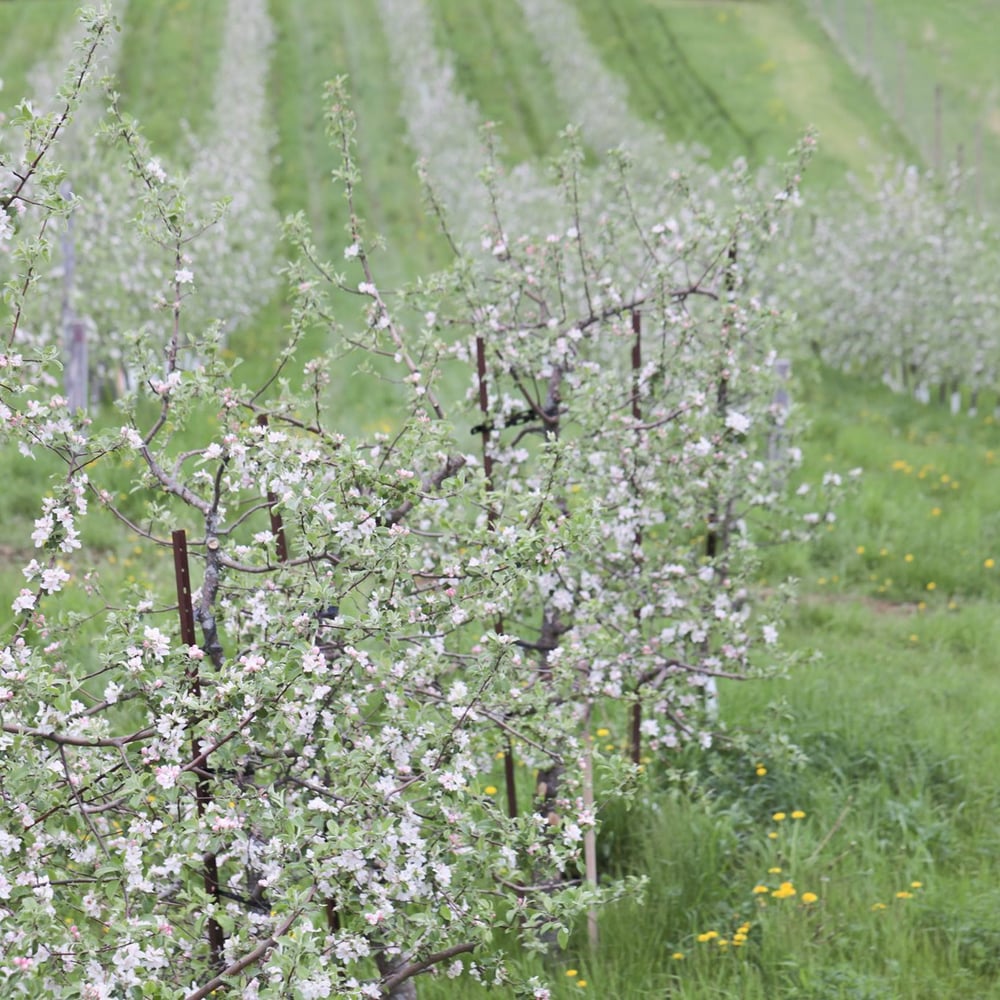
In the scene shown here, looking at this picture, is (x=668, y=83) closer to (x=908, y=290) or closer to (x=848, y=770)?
(x=908, y=290)

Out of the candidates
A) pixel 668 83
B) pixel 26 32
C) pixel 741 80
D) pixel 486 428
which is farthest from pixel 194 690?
pixel 26 32

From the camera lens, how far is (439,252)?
26953 mm

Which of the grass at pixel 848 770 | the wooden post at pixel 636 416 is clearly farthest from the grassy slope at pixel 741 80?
the wooden post at pixel 636 416

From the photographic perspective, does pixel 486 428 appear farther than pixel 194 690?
Yes

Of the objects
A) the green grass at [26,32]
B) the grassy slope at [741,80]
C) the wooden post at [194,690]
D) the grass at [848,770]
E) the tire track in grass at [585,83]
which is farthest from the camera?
the green grass at [26,32]

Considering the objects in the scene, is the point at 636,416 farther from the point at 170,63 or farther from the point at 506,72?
the point at 506,72

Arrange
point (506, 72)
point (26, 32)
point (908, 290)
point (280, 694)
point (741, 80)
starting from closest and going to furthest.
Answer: point (280, 694) → point (908, 290) → point (741, 80) → point (26, 32) → point (506, 72)

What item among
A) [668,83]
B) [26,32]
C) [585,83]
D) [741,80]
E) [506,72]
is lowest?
[741,80]

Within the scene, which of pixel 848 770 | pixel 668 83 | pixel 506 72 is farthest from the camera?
pixel 506 72

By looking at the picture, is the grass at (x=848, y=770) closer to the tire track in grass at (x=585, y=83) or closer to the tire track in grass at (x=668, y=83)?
the tire track in grass at (x=585, y=83)

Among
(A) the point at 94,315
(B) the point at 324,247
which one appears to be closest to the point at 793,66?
(B) the point at 324,247

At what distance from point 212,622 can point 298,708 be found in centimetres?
82

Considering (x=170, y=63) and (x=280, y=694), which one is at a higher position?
(x=170, y=63)

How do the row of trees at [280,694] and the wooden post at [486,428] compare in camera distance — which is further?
the wooden post at [486,428]
